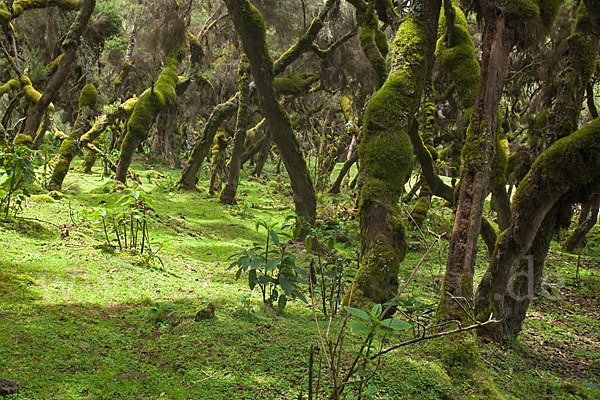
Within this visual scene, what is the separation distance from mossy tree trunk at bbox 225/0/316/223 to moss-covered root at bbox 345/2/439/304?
2436 millimetres

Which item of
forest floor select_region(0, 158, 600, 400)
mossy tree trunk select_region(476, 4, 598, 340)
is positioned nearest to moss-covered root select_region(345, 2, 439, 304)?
forest floor select_region(0, 158, 600, 400)

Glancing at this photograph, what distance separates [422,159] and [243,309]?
13.0 ft

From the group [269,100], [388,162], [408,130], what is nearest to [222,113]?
[269,100]

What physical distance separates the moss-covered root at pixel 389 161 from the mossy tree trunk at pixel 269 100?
2436 mm

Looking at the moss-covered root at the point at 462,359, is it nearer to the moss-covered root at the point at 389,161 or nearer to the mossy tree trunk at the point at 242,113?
the moss-covered root at the point at 389,161

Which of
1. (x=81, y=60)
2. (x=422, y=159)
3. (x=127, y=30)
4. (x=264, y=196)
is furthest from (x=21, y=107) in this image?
(x=422, y=159)

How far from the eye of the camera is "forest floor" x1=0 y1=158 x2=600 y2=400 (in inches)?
95.1

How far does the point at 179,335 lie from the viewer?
3.13 m

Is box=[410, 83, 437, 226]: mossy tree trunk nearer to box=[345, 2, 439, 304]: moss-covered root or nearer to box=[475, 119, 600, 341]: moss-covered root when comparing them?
box=[345, 2, 439, 304]: moss-covered root

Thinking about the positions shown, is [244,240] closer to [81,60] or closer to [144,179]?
[144,179]

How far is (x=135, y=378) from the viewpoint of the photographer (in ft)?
8.00

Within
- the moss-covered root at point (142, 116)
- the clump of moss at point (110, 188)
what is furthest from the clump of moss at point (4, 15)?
the clump of moss at point (110, 188)

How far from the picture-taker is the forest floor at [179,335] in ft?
7.93

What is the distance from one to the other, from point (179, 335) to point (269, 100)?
4710 millimetres
